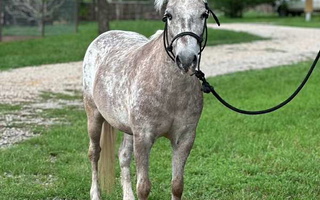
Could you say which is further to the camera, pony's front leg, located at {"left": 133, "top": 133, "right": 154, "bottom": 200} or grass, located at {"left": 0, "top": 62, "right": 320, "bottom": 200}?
grass, located at {"left": 0, "top": 62, "right": 320, "bottom": 200}

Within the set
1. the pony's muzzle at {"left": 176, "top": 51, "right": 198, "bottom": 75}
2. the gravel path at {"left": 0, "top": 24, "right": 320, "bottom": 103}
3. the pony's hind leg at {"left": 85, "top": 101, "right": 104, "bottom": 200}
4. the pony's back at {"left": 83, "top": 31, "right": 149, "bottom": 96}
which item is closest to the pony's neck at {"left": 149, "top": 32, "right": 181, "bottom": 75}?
the pony's muzzle at {"left": 176, "top": 51, "right": 198, "bottom": 75}

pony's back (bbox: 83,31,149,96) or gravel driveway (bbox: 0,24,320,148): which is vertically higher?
pony's back (bbox: 83,31,149,96)

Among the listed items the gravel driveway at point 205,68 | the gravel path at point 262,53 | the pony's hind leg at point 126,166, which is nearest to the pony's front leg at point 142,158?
the pony's hind leg at point 126,166

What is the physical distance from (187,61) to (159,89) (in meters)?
0.54

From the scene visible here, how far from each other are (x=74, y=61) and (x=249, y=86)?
620 centimetres

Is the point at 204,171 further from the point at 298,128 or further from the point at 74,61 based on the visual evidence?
the point at 74,61

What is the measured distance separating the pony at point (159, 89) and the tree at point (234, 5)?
113 feet

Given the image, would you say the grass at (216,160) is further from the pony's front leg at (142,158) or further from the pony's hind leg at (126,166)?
the pony's front leg at (142,158)

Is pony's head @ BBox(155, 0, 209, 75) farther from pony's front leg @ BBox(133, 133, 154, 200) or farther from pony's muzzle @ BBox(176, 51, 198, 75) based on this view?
pony's front leg @ BBox(133, 133, 154, 200)

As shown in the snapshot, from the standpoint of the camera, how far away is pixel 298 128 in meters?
7.83

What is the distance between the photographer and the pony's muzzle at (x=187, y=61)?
353cm

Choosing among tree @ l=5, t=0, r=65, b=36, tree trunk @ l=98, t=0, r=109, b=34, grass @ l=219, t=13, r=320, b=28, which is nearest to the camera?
tree trunk @ l=98, t=0, r=109, b=34

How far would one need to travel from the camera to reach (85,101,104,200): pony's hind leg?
5137 millimetres

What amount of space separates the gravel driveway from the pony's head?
158 inches
